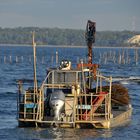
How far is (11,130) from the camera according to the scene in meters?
53.8

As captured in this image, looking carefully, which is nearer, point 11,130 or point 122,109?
point 11,130

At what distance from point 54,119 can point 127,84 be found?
53.6 m

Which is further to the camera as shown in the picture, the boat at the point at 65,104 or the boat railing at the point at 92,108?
the boat railing at the point at 92,108

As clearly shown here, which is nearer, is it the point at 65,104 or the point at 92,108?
the point at 92,108

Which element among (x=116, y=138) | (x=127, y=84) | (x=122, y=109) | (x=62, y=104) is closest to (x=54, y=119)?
(x=62, y=104)

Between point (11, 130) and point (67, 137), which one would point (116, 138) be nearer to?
point (67, 137)

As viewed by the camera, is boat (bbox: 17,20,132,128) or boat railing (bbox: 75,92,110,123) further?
boat railing (bbox: 75,92,110,123)

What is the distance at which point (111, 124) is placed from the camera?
181ft

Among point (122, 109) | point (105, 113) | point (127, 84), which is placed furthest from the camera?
point (127, 84)

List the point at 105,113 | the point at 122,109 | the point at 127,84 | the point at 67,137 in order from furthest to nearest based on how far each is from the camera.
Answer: the point at 127,84 < the point at 122,109 < the point at 105,113 < the point at 67,137

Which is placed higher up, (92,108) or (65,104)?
(65,104)

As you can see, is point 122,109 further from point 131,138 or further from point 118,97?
point 131,138

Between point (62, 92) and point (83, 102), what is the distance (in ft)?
5.97

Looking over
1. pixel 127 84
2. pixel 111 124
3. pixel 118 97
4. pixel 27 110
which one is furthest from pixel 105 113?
pixel 127 84
